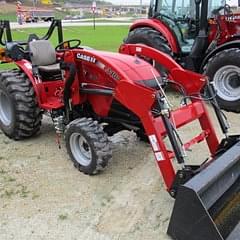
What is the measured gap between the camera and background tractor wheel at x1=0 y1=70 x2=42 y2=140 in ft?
16.3

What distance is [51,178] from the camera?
4.30 m

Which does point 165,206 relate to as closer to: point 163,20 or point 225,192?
point 225,192

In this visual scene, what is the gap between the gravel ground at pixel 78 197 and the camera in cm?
341

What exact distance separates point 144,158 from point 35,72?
1.57m

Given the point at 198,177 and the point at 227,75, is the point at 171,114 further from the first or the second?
the point at 227,75

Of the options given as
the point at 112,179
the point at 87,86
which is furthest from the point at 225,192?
the point at 87,86

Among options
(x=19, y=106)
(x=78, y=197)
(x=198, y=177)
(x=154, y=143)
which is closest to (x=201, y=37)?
(x=19, y=106)

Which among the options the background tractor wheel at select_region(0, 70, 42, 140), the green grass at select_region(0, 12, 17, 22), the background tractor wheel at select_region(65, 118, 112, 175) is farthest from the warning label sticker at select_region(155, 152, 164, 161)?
the green grass at select_region(0, 12, 17, 22)

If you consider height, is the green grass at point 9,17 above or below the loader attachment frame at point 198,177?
below

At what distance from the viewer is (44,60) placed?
17.1ft

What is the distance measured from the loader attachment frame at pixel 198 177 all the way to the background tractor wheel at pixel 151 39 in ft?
10.8

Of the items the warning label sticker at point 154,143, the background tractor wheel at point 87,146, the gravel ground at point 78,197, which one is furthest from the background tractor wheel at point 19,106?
the warning label sticker at point 154,143

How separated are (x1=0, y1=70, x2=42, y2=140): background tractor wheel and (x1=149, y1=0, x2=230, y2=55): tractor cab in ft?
11.3

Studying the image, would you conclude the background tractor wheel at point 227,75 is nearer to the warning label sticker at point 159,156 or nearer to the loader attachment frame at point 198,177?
the loader attachment frame at point 198,177
